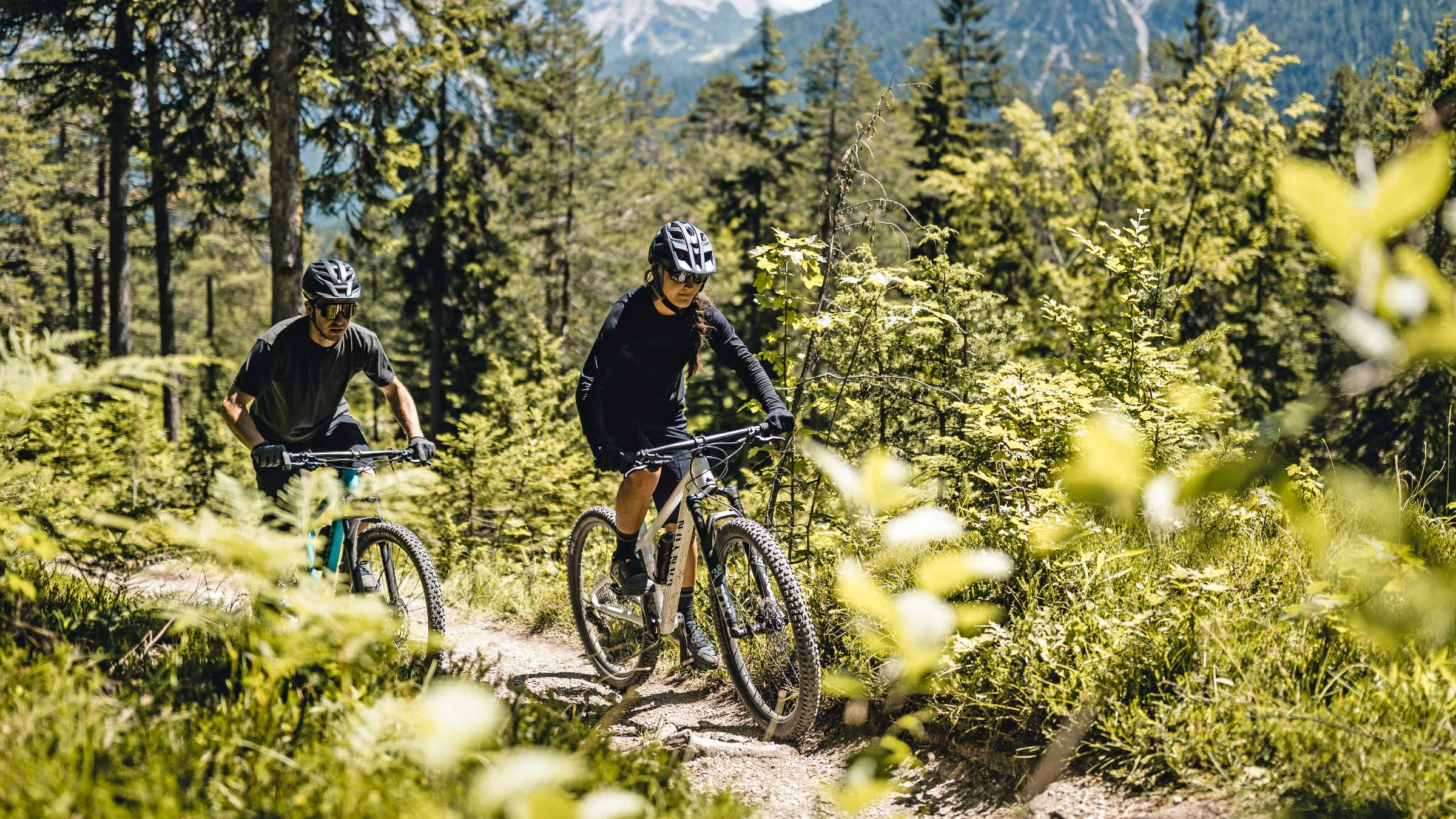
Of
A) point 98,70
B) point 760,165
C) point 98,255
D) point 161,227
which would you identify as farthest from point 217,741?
point 98,255

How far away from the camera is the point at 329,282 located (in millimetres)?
4684

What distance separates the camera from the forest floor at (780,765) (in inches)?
111

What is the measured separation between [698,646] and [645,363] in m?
1.59

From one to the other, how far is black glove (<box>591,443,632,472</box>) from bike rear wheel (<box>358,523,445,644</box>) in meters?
1.25

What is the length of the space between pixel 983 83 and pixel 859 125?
3490 cm

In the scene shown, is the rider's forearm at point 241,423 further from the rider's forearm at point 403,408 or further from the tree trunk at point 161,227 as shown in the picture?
the tree trunk at point 161,227

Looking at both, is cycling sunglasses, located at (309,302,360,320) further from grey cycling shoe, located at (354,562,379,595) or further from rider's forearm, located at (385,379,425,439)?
grey cycling shoe, located at (354,562,379,595)

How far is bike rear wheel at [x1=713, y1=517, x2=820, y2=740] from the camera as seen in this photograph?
374 centimetres

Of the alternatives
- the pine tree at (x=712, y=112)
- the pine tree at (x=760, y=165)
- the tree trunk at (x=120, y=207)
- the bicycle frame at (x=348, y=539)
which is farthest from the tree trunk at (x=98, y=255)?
the pine tree at (x=712, y=112)

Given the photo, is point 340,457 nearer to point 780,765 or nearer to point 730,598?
point 730,598

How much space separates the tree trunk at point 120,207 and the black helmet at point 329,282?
12.9 meters

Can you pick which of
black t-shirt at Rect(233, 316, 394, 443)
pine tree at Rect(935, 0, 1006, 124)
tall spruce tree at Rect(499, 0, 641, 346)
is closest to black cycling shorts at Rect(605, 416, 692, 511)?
black t-shirt at Rect(233, 316, 394, 443)

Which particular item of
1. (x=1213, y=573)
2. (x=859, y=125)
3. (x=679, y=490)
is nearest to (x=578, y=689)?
(x=679, y=490)

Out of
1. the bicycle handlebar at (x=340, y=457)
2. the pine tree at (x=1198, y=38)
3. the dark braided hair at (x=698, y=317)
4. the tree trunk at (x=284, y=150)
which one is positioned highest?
the pine tree at (x=1198, y=38)
